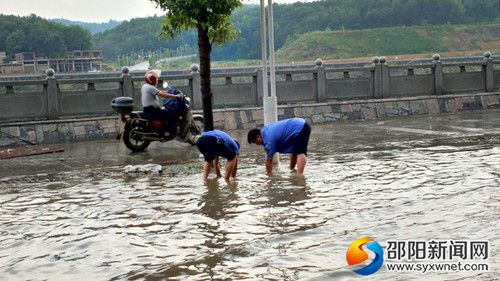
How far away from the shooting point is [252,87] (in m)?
20.0

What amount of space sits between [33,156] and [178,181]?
17.3ft

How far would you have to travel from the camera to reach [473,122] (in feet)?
60.2

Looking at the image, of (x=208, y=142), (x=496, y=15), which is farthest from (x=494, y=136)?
(x=496, y=15)

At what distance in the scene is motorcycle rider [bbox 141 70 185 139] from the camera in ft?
48.3

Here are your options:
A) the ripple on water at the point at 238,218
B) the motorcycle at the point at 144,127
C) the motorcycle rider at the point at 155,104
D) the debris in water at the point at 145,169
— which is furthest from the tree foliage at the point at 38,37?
the ripple on water at the point at 238,218

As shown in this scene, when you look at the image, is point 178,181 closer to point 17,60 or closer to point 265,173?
point 265,173

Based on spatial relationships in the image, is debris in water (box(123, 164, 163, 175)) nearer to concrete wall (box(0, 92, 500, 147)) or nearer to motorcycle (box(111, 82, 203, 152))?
motorcycle (box(111, 82, 203, 152))

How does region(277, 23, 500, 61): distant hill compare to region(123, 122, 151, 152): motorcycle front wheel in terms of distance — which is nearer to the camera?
region(123, 122, 151, 152): motorcycle front wheel

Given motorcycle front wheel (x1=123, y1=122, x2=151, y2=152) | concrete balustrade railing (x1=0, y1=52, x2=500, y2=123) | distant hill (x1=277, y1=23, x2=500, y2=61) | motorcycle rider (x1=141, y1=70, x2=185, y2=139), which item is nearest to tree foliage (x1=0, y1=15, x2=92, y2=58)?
distant hill (x1=277, y1=23, x2=500, y2=61)

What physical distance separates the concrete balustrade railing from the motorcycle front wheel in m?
3.40

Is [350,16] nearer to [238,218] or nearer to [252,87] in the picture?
[252,87]

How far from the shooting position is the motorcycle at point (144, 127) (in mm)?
14898

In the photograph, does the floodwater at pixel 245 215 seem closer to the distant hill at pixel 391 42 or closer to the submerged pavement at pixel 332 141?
the submerged pavement at pixel 332 141

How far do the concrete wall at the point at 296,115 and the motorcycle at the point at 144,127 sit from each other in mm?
2692
